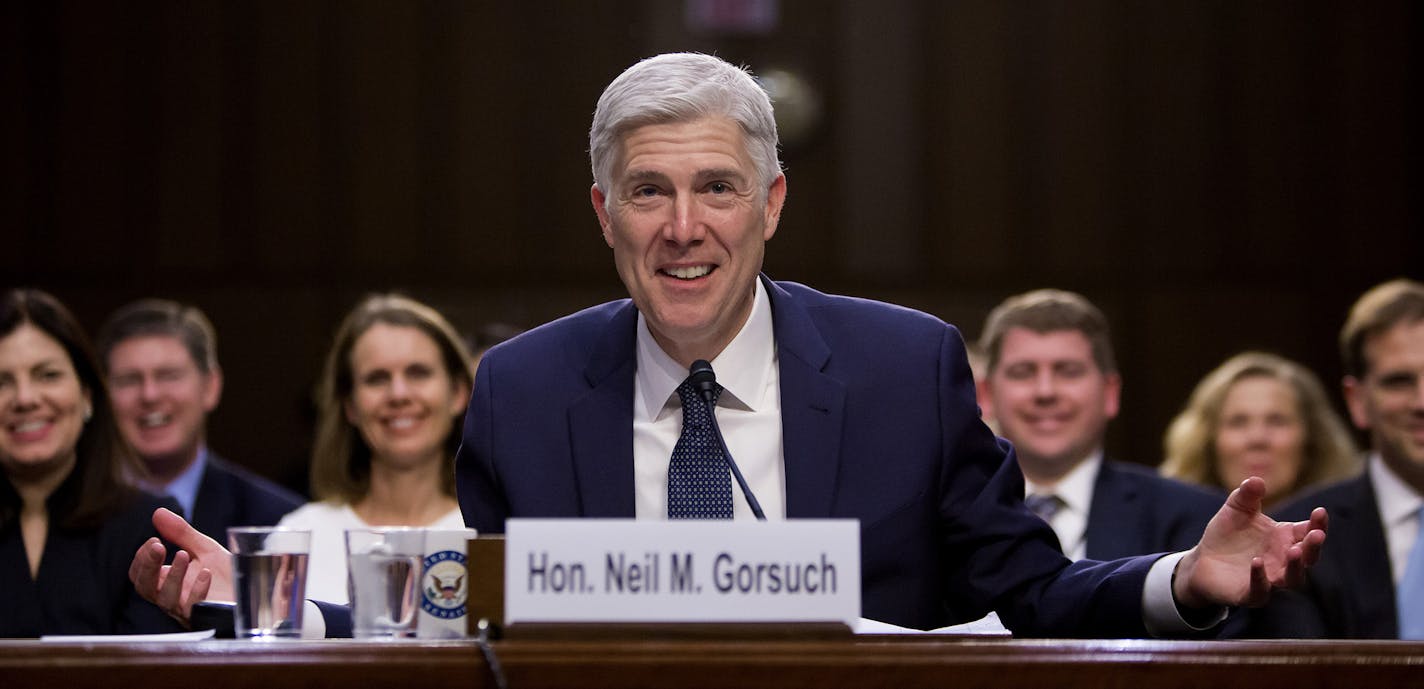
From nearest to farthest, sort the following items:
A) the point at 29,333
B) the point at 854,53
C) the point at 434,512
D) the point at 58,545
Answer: the point at 58,545, the point at 29,333, the point at 434,512, the point at 854,53

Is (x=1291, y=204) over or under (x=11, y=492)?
over

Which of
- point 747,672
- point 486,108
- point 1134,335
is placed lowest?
point 747,672

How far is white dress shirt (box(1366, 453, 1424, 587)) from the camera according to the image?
11.9 feet

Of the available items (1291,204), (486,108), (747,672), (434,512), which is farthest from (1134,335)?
(747,672)

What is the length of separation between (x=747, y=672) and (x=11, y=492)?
2393 mm

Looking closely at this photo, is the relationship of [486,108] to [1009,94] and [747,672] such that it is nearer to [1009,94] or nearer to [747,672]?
[1009,94]

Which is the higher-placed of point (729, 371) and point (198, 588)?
point (729, 371)

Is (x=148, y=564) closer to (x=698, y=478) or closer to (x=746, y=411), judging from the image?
(x=698, y=478)

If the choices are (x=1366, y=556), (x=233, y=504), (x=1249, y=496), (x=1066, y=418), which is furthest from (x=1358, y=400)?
(x=233, y=504)

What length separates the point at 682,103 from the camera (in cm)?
191

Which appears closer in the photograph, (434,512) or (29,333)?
(29,333)

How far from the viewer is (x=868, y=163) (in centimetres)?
627

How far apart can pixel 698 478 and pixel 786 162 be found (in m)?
4.52

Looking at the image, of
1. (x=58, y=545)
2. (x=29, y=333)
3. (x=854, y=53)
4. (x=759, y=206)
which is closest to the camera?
(x=759, y=206)
